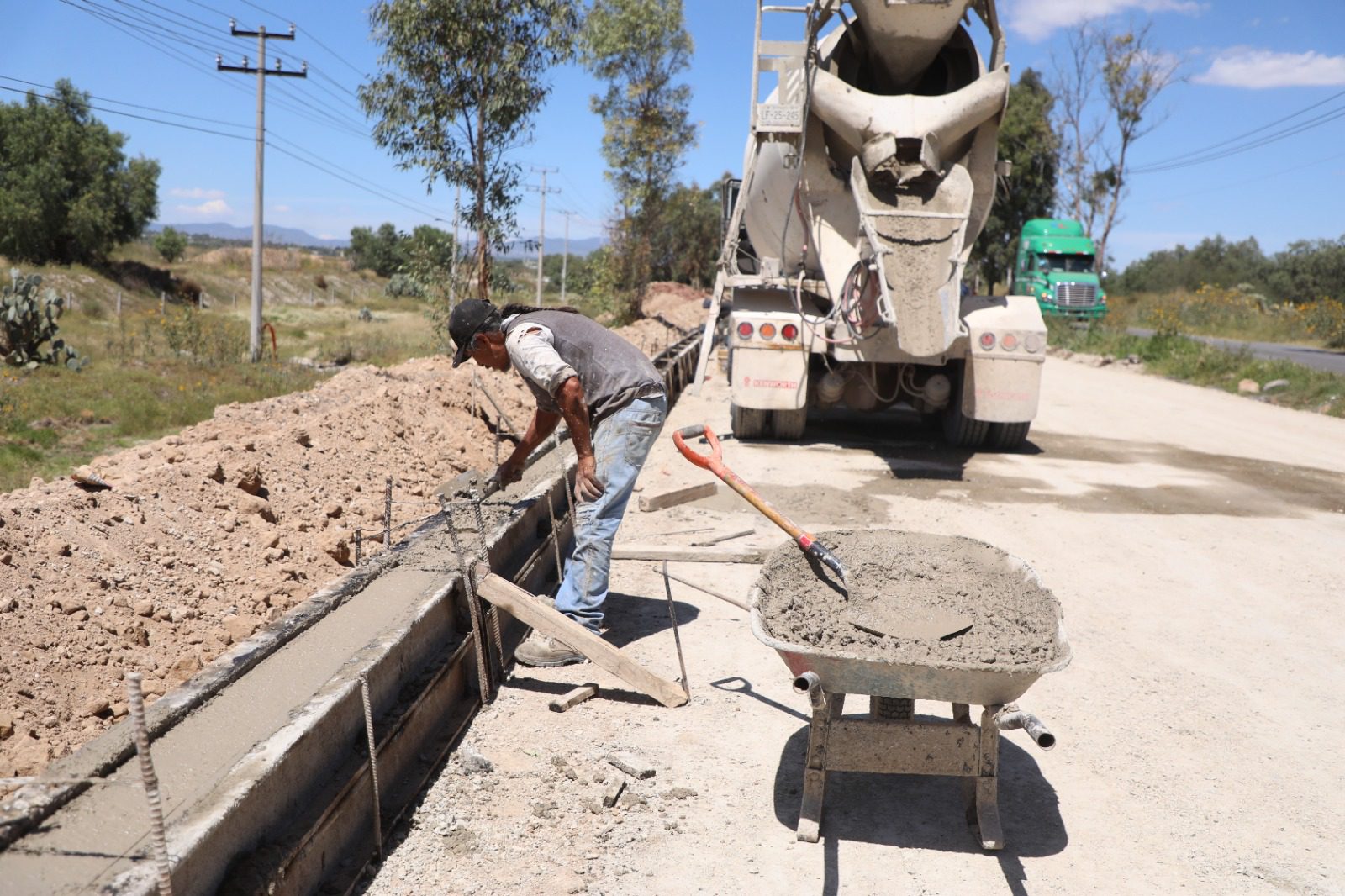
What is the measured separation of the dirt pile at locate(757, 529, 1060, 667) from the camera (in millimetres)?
3357

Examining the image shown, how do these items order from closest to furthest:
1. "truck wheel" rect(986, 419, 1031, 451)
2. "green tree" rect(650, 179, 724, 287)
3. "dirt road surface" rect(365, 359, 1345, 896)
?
1. "dirt road surface" rect(365, 359, 1345, 896)
2. "truck wheel" rect(986, 419, 1031, 451)
3. "green tree" rect(650, 179, 724, 287)

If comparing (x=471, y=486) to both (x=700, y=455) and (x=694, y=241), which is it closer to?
(x=700, y=455)

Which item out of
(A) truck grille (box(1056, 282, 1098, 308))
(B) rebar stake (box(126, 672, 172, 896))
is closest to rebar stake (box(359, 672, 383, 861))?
(B) rebar stake (box(126, 672, 172, 896))

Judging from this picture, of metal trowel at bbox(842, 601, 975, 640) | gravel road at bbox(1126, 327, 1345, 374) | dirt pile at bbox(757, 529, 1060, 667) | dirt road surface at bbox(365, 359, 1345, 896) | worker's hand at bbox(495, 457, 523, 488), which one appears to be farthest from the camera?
gravel road at bbox(1126, 327, 1345, 374)

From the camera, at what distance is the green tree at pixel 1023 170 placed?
3897cm

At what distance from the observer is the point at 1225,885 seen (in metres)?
3.17

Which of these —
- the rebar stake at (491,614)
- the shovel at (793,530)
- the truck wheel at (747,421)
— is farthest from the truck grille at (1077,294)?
the shovel at (793,530)

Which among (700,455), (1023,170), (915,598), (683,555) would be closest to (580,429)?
(700,455)

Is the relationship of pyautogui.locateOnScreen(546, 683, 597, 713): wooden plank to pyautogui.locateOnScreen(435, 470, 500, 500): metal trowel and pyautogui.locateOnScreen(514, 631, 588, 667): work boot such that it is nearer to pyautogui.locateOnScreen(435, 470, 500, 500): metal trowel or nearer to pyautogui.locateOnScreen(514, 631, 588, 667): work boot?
pyautogui.locateOnScreen(514, 631, 588, 667): work boot

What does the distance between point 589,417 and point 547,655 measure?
3.64 feet

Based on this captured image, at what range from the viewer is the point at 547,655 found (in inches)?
188

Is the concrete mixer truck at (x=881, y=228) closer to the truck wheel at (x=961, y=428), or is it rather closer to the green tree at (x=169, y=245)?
the truck wheel at (x=961, y=428)

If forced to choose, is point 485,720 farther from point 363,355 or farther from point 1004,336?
point 363,355

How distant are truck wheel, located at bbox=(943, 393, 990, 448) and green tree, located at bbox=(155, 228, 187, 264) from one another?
53147mm
